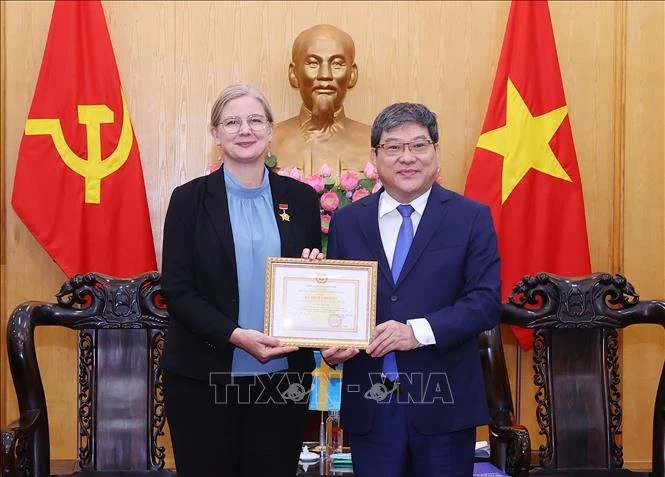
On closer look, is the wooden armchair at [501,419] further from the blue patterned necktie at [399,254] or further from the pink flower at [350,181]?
the pink flower at [350,181]

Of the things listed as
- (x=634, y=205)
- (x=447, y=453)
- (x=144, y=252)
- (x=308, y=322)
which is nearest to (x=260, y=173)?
(x=308, y=322)

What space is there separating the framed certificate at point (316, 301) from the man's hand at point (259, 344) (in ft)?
0.06

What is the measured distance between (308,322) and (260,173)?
43 cm

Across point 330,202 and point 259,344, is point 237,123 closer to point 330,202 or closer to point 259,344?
point 259,344

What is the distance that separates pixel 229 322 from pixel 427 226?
1.79 feet

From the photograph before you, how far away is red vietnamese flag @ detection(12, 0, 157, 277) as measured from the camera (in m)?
3.85

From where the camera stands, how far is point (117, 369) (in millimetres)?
2598

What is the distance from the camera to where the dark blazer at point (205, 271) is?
2092 millimetres

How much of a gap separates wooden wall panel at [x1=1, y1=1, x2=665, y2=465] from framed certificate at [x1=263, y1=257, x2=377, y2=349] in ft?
7.34

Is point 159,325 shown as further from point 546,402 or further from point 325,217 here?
point 546,402

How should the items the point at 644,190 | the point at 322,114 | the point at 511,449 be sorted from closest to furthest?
1. the point at 511,449
2. the point at 322,114
3. the point at 644,190

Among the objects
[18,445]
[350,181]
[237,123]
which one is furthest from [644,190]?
[18,445]

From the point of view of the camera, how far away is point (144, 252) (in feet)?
12.8

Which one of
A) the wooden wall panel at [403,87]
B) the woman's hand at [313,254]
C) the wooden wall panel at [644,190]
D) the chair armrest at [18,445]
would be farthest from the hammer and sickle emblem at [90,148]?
the wooden wall panel at [644,190]
